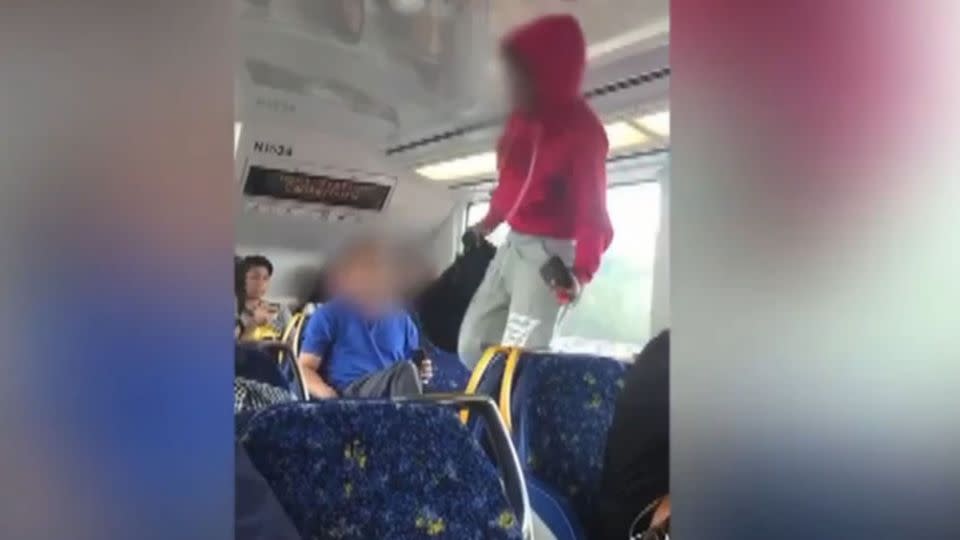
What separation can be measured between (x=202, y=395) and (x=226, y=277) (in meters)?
0.06

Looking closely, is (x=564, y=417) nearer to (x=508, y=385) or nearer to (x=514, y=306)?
(x=508, y=385)

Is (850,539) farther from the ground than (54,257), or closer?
closer

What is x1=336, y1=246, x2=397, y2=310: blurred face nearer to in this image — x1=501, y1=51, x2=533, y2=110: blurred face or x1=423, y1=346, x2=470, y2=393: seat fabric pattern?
x1=501, y1=51, x2=533, y2=110: blurred face

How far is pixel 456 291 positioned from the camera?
4.60 feet

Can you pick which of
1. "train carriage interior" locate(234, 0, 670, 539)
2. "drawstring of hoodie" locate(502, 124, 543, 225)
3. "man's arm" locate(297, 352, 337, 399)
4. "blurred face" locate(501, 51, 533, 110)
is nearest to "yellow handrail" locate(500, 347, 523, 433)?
"train carriage interior" locate(234, 0, 670, 539)

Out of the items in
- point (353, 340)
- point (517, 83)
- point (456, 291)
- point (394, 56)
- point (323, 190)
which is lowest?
point (353, 340)

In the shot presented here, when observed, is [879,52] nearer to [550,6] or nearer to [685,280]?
[685,280]

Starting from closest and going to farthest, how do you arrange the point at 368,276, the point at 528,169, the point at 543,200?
the point at 368,276 → the point at 528,169 → the point at 543,200

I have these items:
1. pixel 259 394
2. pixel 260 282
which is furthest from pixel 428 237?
pixel 259 394

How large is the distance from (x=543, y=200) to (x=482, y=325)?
0.98 ft

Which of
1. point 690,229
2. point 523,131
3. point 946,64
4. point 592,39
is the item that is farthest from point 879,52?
point 592,39

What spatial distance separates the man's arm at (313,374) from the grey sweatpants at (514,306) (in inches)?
12.0

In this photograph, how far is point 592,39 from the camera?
1.34 metres

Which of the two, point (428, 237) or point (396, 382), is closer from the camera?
point (428, 237)
